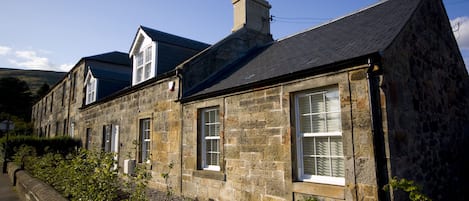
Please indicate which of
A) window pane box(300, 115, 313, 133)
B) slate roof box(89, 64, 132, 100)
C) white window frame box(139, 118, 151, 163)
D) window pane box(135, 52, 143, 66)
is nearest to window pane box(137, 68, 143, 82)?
window pane box(135, 52, 143, 66)

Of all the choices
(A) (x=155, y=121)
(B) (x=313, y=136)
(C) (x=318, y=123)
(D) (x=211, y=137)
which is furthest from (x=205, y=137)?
(C) (x=318, y=123)

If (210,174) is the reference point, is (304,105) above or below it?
above

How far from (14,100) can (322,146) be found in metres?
54.1

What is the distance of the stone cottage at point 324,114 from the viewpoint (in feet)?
16.1

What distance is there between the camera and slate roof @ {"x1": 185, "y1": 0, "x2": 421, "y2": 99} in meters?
5.70

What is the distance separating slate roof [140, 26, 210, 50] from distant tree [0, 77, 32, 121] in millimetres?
42789

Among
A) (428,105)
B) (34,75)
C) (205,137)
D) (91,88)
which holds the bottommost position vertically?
(205,137)

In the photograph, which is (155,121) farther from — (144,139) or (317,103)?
(317,103)

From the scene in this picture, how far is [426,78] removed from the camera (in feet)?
20.5

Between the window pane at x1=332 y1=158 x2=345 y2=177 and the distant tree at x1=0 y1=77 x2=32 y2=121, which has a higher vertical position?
the distant tree at x1=0 y1=77 x2=32 y2=121

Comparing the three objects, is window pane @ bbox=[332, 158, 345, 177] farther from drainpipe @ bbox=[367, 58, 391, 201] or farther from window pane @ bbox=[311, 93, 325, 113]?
window pane @ bbox=[311, 93, 325, 113]

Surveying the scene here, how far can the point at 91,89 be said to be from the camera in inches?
698

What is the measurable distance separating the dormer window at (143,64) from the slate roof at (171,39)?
61cm

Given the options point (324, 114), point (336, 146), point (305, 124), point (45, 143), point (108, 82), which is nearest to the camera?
point (336, 146)
